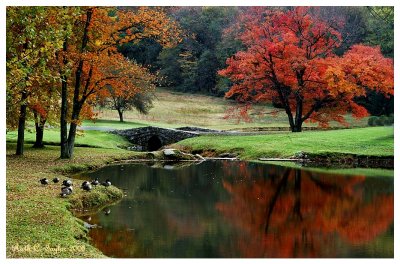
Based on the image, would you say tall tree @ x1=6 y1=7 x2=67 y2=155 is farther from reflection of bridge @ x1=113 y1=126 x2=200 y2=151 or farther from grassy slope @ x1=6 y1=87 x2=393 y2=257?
reflection of bridge @ x1=113 y1=126 x2=200 y2=151

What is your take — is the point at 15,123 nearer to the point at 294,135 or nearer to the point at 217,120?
the point at 294,135

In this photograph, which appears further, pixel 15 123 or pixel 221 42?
pixel 221 42

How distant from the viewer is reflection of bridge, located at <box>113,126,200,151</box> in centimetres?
4372

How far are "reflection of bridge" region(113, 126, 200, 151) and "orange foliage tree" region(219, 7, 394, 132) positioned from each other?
221 inches

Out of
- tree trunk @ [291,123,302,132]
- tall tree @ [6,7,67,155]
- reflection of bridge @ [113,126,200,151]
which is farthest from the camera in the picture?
reflection of bridge @ [113,126,200,151]

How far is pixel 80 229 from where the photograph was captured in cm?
1452

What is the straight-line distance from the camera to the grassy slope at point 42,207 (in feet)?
40.4

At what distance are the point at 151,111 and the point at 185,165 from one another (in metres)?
28.9

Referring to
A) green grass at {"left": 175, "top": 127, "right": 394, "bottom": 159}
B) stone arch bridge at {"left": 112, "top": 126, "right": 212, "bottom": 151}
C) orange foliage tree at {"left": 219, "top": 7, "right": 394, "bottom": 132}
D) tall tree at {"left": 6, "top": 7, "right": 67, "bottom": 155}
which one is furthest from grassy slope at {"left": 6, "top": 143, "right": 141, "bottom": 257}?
orange foliage tree at {"left": 219, "top": 7, "right": 394, "bottom": 132}

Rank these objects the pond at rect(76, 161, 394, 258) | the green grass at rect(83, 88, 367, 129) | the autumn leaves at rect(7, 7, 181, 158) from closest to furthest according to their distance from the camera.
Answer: the pond at rect(76, 161, 394, 258) < the autumn leaves at rect(7, 7, 181, 158) < the green grass at rect(83, 88, 367, 129)

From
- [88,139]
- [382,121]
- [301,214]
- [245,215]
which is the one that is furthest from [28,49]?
[382,121]

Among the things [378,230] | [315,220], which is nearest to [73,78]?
[315,220]

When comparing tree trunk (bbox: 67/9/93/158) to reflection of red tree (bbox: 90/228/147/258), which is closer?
reflection of red tree (bbox: 90/228/147/258)

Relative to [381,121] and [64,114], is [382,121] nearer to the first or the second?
[381,121]
